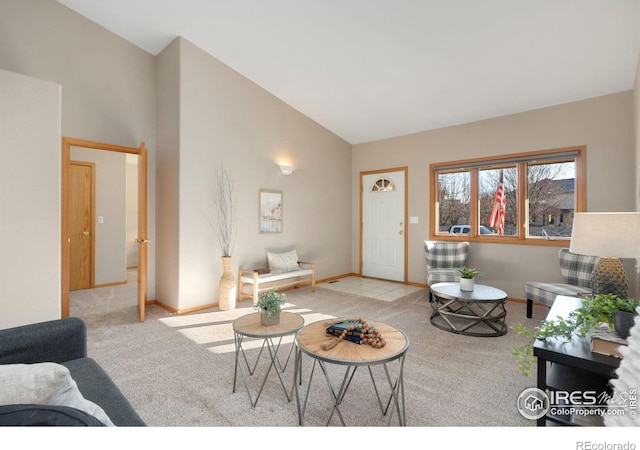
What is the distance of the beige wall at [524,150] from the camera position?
3717 millimetres

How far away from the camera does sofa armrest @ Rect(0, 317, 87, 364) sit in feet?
5.07

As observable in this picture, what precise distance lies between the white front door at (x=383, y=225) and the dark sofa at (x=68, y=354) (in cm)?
482

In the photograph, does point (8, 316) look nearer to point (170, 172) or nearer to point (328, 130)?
A: point (170, 172)

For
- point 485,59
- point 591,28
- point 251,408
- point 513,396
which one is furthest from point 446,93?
point 251,408

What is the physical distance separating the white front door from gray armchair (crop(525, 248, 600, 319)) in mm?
2261

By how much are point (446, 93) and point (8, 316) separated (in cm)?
517

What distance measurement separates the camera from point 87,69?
377cm

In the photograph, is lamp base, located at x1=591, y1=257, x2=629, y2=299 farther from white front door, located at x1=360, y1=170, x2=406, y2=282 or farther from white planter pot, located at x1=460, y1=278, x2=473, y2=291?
white front door, located at x1=360, y1=170, x2=406, y2=282

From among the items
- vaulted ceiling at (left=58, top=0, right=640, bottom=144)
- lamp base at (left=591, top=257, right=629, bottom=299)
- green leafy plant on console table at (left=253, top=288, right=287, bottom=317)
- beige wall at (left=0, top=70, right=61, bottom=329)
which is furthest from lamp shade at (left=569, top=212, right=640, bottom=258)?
beige wall at (left=0, top=70, right=61, bottom=329)

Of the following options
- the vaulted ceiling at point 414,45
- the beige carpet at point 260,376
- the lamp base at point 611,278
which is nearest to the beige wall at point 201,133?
the vaulted ceiling at point 414,45

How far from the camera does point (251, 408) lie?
1955 mm

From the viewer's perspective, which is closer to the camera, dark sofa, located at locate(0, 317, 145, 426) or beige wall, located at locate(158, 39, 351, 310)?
dark sofa, located at locate(0, 317, 145, 426)

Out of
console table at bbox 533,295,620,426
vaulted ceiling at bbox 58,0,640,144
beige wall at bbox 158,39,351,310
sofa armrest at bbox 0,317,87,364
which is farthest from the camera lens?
beige wall at bbox 158,39,351,310

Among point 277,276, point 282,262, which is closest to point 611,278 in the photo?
point 277,276
